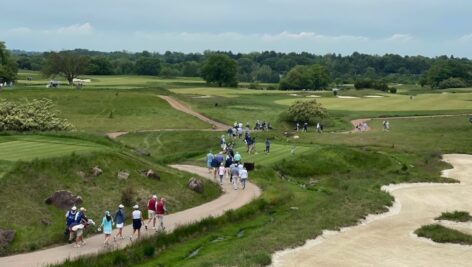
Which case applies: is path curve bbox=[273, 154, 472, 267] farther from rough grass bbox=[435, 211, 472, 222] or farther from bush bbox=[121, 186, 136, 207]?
bush bbox=[121, 186, 136, 207]

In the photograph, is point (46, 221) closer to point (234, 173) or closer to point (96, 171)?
point (96, 171)

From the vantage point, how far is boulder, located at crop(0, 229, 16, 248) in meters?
29.0

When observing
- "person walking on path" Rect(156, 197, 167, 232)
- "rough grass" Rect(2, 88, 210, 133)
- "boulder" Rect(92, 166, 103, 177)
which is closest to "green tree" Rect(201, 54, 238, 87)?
"rough grass" Rect(2, 88, 210, 133)

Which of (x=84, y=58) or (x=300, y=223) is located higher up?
(x=84, y=58)

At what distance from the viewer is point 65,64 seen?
131625mm

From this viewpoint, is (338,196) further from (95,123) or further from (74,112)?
(74,112)

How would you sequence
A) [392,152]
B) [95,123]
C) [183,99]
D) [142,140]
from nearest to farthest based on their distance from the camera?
[392,152] → [142,140] → [95,123] → [183,99]

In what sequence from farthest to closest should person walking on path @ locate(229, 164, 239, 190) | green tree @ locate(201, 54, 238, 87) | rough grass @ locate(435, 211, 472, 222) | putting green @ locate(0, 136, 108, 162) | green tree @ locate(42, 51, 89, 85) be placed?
green tree @ locate(201, 54, 238, 87)
green tree @ locate(42, 51, 89, 85)
person walking on path @ locate(229, 164, 239, 190)
rough grass @ locate(435, 211, 472, 222)
putting green @ locate(0, 136, 108, 162)

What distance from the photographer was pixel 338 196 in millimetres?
46062

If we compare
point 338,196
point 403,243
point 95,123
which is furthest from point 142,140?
point 403,243

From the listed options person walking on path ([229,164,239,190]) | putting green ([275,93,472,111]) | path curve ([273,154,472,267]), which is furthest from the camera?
putting green ([275,93,472,111])


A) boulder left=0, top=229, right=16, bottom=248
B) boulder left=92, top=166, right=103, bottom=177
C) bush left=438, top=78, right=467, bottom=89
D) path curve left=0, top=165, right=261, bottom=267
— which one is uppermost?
bush left=438, top=78, right=467, bottom=89

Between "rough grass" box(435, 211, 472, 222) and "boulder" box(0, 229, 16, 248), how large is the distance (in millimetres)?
27079

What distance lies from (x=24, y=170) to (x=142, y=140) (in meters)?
38.4
